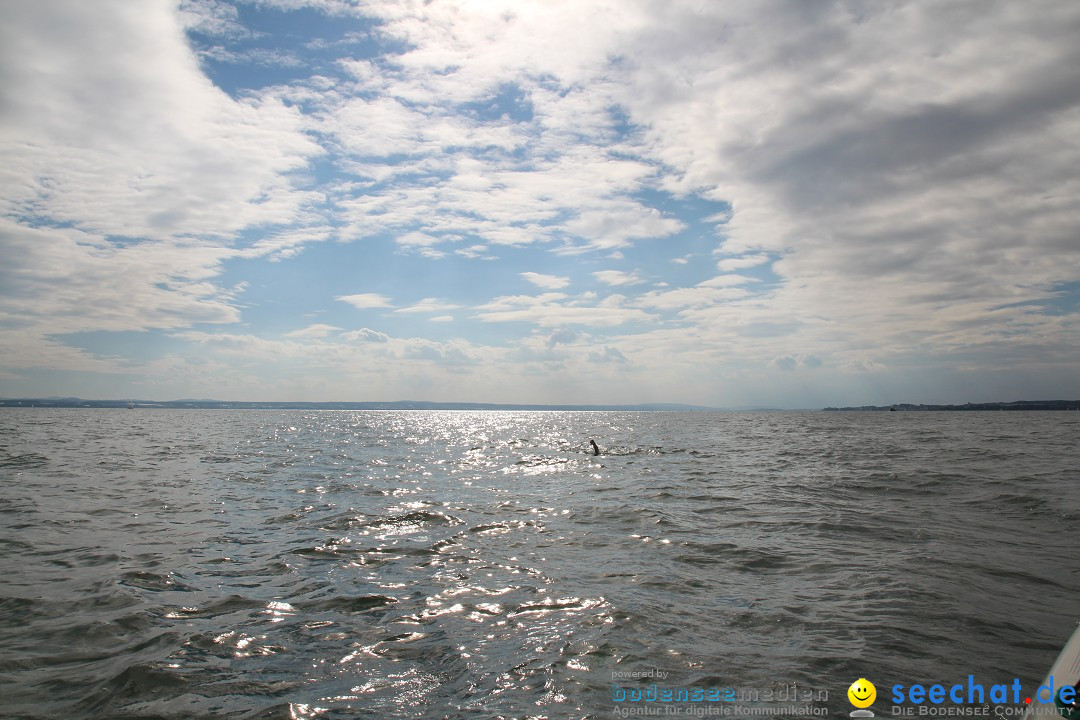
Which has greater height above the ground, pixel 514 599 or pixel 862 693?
pixel 862 693

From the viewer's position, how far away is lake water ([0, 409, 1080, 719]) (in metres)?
6.57

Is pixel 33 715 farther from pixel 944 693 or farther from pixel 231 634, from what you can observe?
pixel 944 693

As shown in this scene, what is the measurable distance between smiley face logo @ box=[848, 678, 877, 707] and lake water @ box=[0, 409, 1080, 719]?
0.12m

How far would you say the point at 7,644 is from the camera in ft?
25.0

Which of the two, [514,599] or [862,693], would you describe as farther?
[514,599]

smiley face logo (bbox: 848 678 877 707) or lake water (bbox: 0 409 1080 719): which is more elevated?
smiley face logo (bbox: 848 678 877 707)

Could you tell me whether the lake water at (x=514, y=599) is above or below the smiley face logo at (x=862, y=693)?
below

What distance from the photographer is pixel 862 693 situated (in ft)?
21.0

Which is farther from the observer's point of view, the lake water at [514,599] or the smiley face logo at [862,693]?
the lake water at [514,599]

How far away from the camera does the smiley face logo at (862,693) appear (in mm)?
6227

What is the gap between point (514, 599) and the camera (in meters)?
9.78

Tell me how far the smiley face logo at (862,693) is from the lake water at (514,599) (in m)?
0.12

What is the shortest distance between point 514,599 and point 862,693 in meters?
5.30

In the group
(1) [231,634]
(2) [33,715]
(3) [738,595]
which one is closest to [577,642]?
(3) [738,595]
